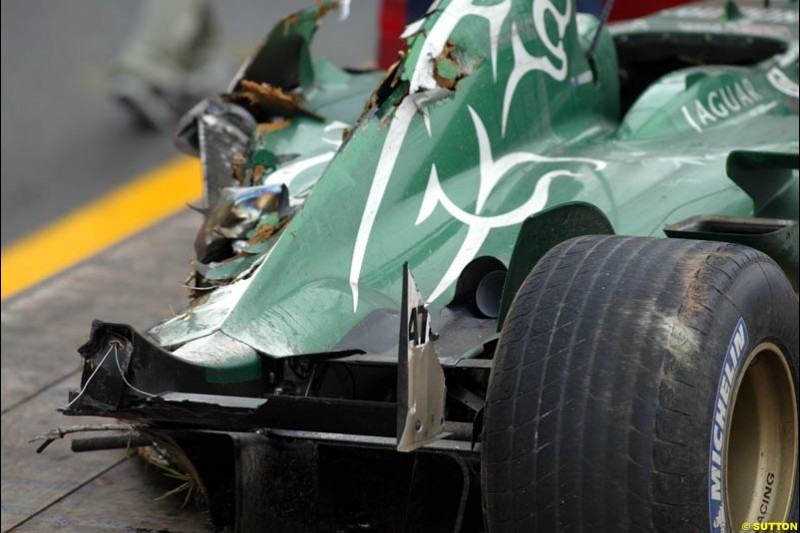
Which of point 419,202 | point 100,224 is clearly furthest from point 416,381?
point 100,224

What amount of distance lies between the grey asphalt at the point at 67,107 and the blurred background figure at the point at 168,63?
0.57 feet

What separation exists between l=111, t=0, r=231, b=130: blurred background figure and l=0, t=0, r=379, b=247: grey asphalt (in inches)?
6.8

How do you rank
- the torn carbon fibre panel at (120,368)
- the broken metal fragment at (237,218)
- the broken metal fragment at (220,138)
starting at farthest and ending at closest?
the broken metal fragment at (220,138) < the broken metal fragment at (237,218) < the torn carbon fibre panel at (120,368)

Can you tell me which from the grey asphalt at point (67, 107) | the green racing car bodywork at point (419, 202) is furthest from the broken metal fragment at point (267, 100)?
the grey asphalt at point (67, 107)

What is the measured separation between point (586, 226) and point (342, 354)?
73 centimetres

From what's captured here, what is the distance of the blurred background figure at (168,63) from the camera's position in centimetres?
1049

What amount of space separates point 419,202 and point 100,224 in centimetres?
474

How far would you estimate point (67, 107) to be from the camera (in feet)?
33.6

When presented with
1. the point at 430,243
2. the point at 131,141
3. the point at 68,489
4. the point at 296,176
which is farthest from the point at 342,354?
the point at 131,141

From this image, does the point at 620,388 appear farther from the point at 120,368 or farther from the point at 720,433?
the point at 120,368

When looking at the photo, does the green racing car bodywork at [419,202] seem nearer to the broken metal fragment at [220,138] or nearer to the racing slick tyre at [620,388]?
the broken metal fragment at [220,138]

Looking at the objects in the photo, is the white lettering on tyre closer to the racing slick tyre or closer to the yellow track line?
the racing slick tyre

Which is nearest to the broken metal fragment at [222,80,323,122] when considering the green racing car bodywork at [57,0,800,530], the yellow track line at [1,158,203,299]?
the green racing car bodywork at [57,0,800,530]

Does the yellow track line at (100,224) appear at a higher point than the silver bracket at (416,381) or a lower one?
lower
